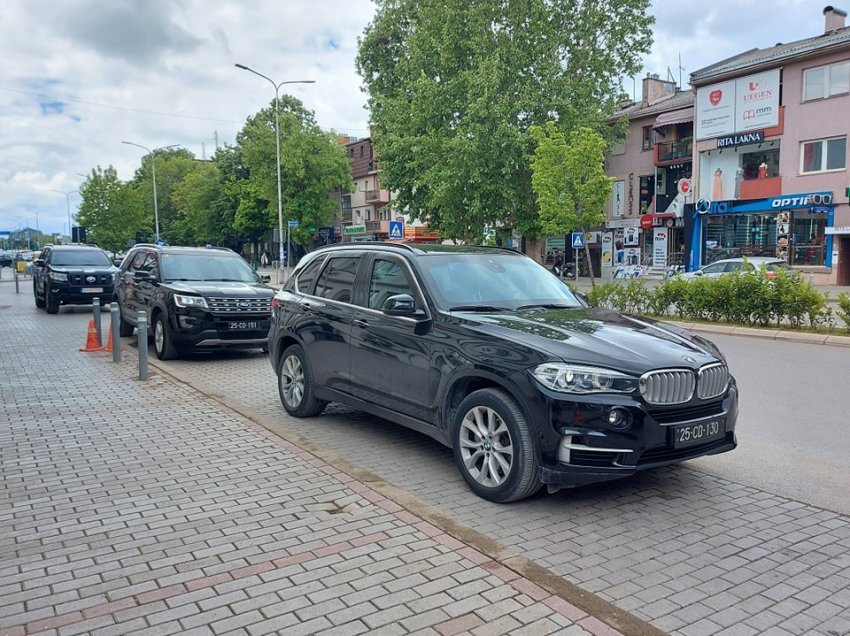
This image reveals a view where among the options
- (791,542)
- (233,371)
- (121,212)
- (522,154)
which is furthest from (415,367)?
(121,212)

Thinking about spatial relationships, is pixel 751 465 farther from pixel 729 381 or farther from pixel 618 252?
pixel 618 252

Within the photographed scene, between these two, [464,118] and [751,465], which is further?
[464,118]

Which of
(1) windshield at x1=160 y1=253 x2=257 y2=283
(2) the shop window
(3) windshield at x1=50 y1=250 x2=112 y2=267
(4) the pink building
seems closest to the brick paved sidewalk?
(1) windshield at x1=160 y1=253 x2=257 y2=283

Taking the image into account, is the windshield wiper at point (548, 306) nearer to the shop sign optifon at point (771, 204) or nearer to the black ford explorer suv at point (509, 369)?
the black ford explorer suv at point (509, 369)

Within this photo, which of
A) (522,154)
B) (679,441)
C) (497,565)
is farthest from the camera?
(522,154)

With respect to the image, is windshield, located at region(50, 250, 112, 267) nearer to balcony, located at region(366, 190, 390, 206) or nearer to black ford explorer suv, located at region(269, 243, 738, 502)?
black ford explorer suv, located at region(269, 243, 738, 502)

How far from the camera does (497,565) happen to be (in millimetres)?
3715

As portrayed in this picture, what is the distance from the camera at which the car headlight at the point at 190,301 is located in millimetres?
10797

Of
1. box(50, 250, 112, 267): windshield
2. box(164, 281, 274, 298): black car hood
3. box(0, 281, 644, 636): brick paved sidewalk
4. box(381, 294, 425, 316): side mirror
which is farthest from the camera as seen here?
box(50, 250, 112, 267): windshield

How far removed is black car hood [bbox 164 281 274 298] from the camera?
10953 mm

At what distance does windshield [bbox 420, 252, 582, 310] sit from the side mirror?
196 mm

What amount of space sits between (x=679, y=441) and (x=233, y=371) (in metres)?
7.38

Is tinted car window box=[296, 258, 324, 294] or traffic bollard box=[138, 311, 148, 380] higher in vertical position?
tinted car window box=[296, 258, 324, 294]

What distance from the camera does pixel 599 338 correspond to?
476 cm
